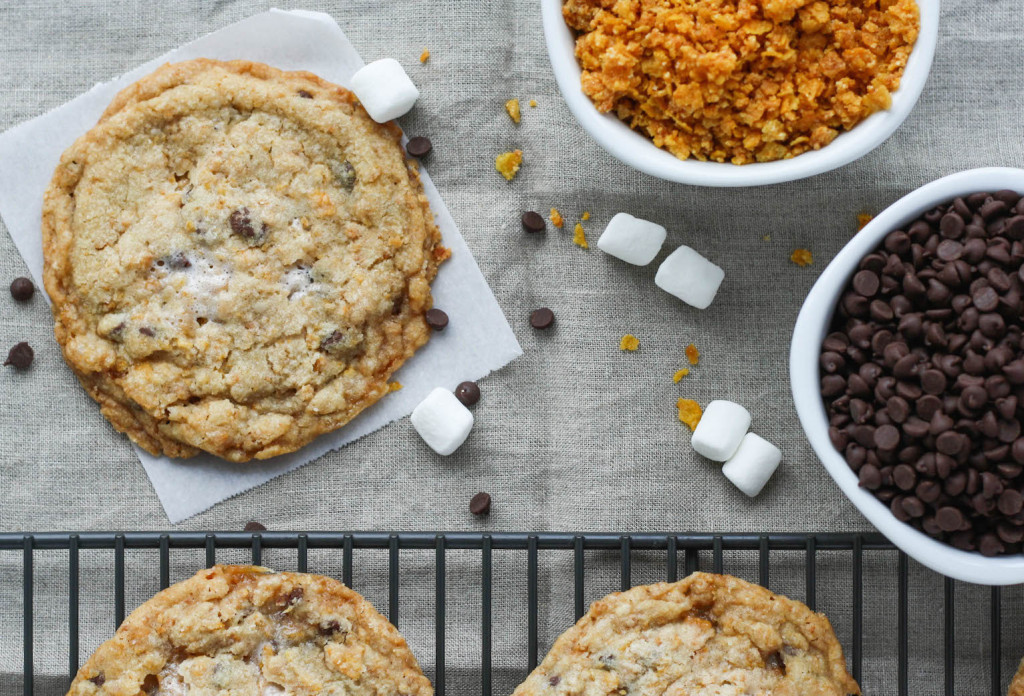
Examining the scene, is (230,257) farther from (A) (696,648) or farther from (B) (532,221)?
(A) (696,648)

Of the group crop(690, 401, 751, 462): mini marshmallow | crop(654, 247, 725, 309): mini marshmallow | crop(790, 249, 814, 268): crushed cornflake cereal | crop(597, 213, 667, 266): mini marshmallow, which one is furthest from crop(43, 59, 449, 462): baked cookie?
crop(790, 249, 814, 268): crushed cornflake cereal

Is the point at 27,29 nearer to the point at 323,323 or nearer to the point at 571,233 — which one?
the point at 323,323

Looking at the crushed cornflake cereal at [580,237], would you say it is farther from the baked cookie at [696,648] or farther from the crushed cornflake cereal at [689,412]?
the baked cookie at [696,648]

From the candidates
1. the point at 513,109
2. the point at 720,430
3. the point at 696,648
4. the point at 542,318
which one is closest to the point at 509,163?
the point at 513,109

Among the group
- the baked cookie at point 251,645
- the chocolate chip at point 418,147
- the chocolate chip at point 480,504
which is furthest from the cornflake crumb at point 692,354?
the baked cookie at point 251,645

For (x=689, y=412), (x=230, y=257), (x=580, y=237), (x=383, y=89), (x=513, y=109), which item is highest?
(x=383, y=89)

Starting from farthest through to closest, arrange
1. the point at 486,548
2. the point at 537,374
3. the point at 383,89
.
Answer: the point at 537,374
the point at 383,89
the point at 486,548
